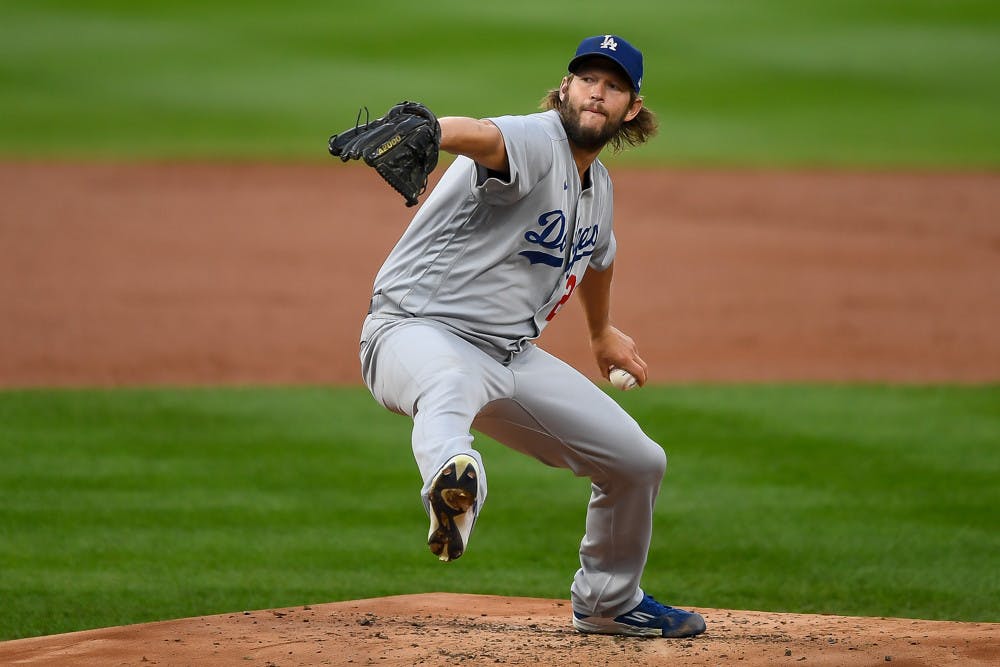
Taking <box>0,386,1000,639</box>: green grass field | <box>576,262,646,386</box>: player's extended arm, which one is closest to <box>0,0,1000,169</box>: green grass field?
<box>0,386,1000,639</box>: green grass field

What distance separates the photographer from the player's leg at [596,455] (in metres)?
4.81

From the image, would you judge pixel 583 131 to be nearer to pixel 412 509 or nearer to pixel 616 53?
pixel 616 53

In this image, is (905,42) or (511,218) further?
(905,42)

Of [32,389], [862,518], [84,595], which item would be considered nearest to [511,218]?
[84,595]

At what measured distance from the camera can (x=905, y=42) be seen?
74.9 feet

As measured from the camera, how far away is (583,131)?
463 cm

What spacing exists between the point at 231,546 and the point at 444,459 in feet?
10.1

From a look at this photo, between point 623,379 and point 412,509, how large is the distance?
2.35 meters

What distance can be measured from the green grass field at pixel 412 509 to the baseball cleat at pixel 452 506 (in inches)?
93.8

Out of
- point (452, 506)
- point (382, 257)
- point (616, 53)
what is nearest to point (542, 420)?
point (452, 506)

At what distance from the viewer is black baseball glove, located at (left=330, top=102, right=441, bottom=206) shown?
12.8 ft

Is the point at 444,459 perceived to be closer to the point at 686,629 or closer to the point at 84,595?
the point at 686,629

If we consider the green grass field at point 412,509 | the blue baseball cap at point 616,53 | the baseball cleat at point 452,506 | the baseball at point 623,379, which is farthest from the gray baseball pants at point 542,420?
the green grass field at point 412,509

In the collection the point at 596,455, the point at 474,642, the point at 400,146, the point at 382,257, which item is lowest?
the point at 474,642
